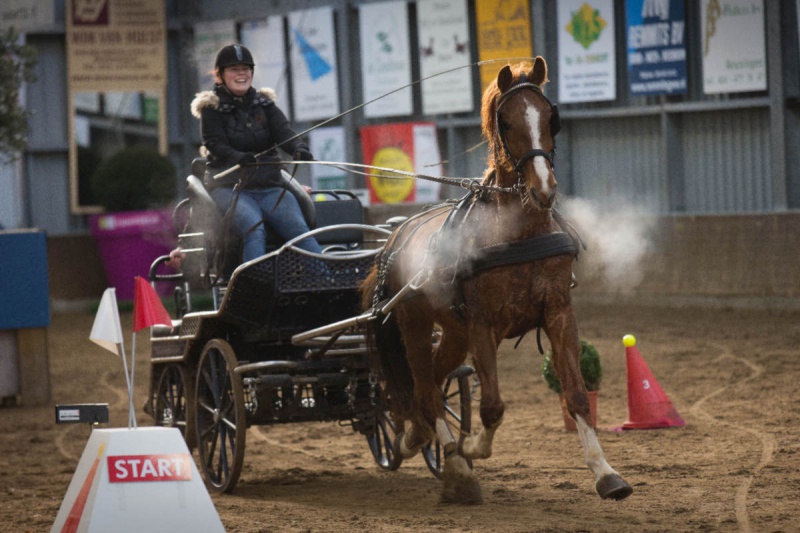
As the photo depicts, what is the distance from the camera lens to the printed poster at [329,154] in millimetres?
19281

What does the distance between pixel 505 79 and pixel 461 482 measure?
2.01 m

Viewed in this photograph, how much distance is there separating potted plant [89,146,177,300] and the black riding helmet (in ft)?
36.7

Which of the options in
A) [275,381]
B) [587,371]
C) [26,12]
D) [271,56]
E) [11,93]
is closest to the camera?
[275,381]


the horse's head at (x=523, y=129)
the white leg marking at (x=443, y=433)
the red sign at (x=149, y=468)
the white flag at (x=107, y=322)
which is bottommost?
the white leg marking at (x=443, y=433)

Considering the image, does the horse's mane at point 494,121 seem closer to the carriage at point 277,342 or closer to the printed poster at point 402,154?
the carriage at point 277,342

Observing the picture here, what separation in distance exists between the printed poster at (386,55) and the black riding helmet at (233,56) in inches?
436

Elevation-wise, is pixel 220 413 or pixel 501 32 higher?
pixel 501 32

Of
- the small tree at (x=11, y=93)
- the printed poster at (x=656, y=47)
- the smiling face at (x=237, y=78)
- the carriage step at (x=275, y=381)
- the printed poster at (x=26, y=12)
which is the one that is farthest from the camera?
the printed poster at (x=26, y=12)

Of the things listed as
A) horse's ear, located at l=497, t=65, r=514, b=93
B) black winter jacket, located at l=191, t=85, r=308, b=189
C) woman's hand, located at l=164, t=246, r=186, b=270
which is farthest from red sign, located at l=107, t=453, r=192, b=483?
woman's hand, located at l=164, t=246, r=186, b=270

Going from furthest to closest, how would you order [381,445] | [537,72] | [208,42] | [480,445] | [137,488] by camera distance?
[208,42] → [381,445] → [480,445] → [537,72] → [137,488]

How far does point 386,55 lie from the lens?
742 inches

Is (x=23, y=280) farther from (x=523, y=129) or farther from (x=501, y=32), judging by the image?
(x=501, y=32)

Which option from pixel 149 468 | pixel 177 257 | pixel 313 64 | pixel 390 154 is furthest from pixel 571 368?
pixel 313 64

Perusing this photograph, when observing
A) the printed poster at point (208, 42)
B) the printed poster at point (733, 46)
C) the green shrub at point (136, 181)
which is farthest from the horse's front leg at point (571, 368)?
the printed poster at point (208, 42)
